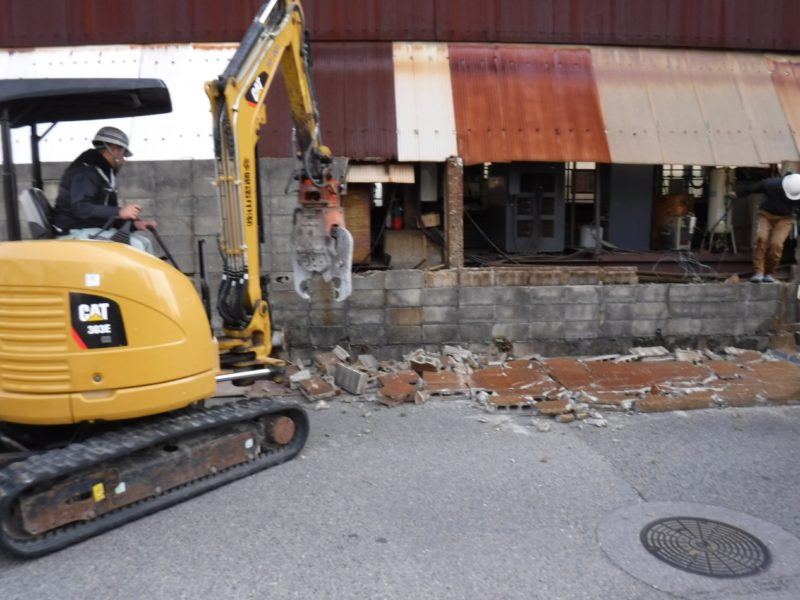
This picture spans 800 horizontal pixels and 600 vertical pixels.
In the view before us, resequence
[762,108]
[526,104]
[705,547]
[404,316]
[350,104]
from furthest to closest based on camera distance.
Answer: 1. [762,108]
2. [526,104]
3. [350,104]
4. [404,316]
5. [705,547]

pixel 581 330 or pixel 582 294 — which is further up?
pixel 582 294

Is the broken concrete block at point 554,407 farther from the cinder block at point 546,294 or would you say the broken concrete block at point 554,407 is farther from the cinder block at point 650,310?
the cinder block at point 650,310

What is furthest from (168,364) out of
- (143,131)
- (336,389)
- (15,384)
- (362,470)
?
(143,131)

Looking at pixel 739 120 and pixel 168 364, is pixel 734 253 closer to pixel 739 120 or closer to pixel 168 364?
pixel 739 120

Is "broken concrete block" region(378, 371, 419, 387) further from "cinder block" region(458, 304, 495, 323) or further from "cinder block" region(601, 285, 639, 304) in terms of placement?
"cinder block" region(601, 285, 639, 304)

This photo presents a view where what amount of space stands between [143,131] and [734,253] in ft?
27.0

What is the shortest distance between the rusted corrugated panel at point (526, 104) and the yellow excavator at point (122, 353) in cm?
335

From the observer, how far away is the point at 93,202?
4.55 m

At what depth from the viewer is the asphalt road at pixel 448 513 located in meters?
3.43

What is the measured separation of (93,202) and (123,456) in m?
1.81

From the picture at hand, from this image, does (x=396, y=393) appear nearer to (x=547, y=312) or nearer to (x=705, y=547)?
(x=547, y=312)

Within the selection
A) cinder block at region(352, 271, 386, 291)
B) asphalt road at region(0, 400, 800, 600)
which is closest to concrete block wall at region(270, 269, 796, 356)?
cinder block at region(352, 271, 386, 291)

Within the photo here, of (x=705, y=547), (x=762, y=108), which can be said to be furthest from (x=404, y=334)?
(x=762, y=108)

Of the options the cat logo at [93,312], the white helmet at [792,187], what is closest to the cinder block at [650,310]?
the white helmet at [792,187]
